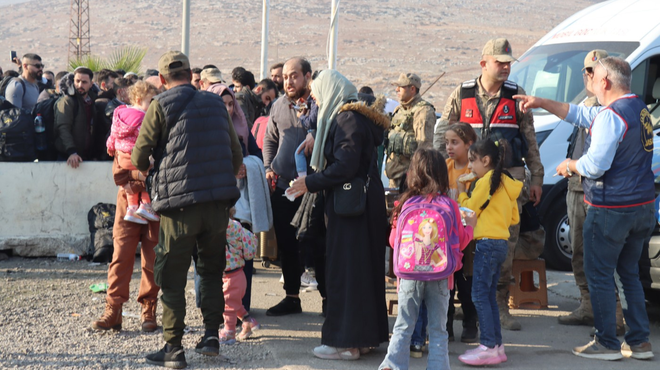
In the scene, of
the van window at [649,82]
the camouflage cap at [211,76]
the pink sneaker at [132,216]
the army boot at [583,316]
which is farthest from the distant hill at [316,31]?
the pink sneaker at [132,216]

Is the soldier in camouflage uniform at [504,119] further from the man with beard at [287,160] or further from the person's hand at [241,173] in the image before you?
the person's hand at [241,173]

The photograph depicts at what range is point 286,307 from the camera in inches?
255

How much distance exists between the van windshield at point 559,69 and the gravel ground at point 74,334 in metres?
4.49

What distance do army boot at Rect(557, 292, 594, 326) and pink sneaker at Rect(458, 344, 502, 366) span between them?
1.47 meters

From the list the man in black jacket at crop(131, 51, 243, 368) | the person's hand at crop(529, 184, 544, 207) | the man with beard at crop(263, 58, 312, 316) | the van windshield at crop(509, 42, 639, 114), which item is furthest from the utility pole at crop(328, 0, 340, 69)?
the man in black jacket at crop(131, 51, 243, 368)

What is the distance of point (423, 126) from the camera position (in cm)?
744

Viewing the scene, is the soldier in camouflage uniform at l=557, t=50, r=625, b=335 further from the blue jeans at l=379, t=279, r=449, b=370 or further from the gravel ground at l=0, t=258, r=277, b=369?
the gravel ground at l=0, t=258, r=277, b=369

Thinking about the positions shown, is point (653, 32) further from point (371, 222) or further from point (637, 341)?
point (371, 222)

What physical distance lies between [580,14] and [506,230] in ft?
16.4

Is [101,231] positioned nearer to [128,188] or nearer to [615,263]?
[128,188]

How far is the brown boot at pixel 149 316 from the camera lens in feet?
19.2

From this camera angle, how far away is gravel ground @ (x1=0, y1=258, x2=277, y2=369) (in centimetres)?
511

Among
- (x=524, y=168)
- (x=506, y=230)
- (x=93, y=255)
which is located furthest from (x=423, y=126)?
(x=93, y=255)

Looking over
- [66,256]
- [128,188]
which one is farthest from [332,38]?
[128,188]
